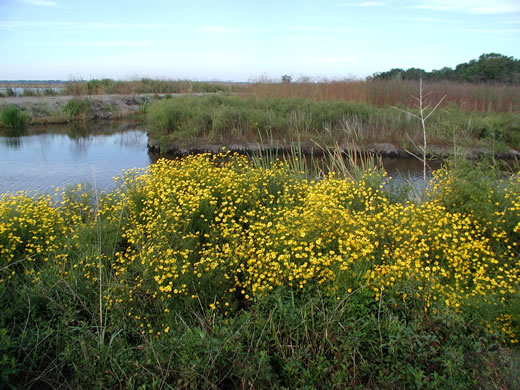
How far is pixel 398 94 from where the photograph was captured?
61.5 feet

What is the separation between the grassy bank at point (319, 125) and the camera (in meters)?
14.9

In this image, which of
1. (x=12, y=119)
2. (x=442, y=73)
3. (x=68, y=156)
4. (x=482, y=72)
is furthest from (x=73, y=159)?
(x=442, y=73)

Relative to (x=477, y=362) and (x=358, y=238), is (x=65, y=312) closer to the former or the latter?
(x=358, y=238)

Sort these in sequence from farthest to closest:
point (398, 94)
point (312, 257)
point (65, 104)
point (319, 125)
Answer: point (65, 104) < point (398, 94) < point (319, 125) < point (312, 257)

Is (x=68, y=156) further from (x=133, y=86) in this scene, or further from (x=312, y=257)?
(x=133, y=86)

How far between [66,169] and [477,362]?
1145 centimetres

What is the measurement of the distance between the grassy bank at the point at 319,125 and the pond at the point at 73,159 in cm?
138

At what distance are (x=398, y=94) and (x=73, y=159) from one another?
14259mm

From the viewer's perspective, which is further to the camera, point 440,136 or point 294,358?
point 440,136

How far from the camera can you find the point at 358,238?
11.5 ft

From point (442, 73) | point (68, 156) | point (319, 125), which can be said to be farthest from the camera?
point (442, 73)

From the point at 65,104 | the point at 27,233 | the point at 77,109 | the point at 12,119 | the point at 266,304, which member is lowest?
the point at 266,304

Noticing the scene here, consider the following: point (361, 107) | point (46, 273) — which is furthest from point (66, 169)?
point (361, 107)

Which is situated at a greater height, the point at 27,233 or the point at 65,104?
the point at 65,104
